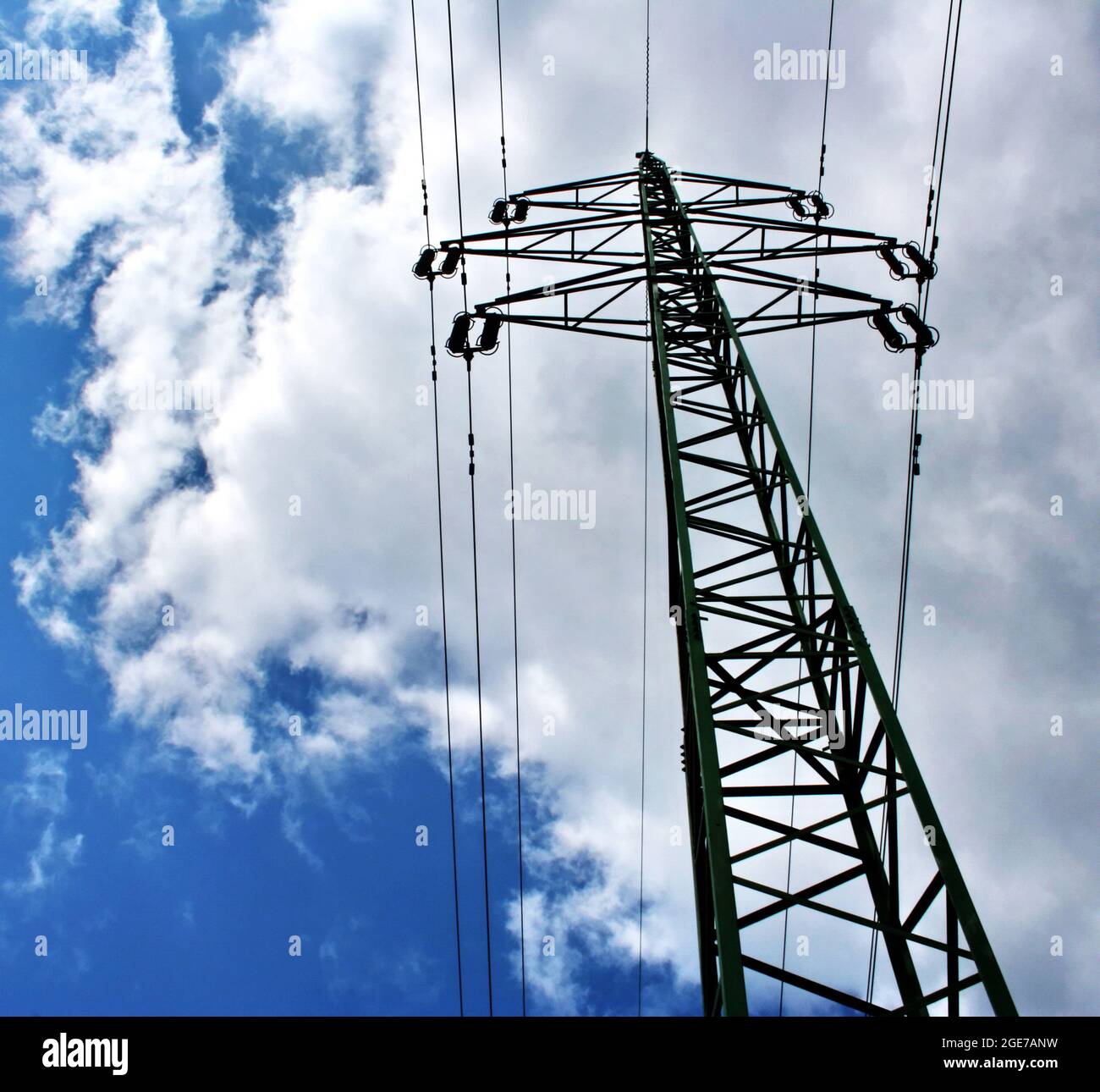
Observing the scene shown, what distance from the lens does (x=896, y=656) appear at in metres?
10.5

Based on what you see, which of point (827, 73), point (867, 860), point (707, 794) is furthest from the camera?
point (827, 73)

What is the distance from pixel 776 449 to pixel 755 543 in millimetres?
987

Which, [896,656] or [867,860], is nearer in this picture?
[867,860]
